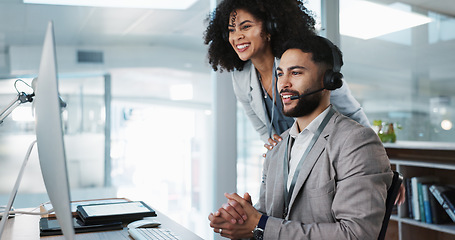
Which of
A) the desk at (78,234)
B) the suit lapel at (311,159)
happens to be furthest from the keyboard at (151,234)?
the suit lapel at (311,159)

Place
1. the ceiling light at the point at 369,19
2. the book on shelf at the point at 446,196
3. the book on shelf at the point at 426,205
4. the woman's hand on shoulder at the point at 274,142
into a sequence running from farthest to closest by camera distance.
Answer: the ceiling light at the point at 369,19
the book on shelf at the point at 426,205
the book on shelf at the point at 446,196
the woman's hand on shoulder at the point at 274,142

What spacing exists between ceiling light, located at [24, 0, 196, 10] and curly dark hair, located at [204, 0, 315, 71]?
730 mm

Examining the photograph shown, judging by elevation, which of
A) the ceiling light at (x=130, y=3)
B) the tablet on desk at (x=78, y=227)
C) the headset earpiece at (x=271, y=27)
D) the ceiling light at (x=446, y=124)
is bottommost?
the tablet on desk at (x=78, y=227)

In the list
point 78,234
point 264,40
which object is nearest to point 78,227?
point 78,234

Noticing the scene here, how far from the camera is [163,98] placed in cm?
312

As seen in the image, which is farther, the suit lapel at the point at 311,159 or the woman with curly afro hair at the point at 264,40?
the woman with curly afro hair at the point at 264,40

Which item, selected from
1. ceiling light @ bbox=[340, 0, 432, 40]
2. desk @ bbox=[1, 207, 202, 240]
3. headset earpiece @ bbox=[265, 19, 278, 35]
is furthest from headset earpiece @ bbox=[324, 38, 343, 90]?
ceiling light @ bbox=[340, 0, 432, 40]

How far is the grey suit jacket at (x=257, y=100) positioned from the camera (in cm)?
193

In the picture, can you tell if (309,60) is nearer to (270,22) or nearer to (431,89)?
(270,22)

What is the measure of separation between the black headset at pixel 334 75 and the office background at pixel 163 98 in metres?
1.68

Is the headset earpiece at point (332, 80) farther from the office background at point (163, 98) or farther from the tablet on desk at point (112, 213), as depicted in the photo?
the office background at point (163, 98)

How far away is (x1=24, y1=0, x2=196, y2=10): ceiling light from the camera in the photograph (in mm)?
2824

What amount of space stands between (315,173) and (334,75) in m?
0.35

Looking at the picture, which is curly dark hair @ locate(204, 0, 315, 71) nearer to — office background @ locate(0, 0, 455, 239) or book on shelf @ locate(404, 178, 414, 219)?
office background @ locate(0, 0, 455, 239)
